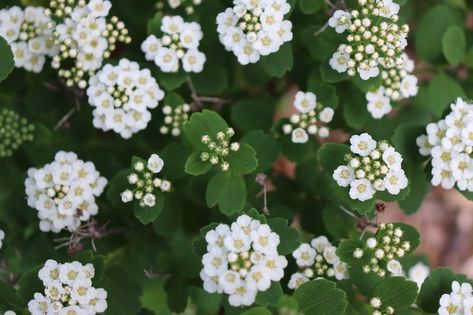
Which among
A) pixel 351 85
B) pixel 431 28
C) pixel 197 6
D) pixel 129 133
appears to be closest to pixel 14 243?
pixel 129 133

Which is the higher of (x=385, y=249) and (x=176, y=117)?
(x=176, y=117)

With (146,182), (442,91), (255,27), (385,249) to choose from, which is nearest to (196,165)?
(146,182)

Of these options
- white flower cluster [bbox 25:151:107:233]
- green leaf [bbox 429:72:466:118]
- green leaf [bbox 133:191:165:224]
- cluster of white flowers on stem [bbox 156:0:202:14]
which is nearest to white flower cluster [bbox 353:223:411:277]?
green leaf [bbox 133:191:165:224]

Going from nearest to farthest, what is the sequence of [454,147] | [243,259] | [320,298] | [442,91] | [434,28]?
[243,259]
[320,298]
[454,147]
[442,91]
[434,28]

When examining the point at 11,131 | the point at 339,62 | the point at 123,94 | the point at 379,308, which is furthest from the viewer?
the point at 11,131

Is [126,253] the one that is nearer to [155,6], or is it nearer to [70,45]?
[70,45]

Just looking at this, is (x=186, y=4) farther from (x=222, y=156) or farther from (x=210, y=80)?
(x=222, y=156)

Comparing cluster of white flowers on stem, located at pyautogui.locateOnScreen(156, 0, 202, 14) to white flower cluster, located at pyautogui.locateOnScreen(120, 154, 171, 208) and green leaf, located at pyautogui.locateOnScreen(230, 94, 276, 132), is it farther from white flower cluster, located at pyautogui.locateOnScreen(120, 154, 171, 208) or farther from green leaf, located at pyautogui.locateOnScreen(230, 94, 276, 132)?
white flower cluster, located at pyautogui.locateOnScreen(120, 154, 171, 208)
